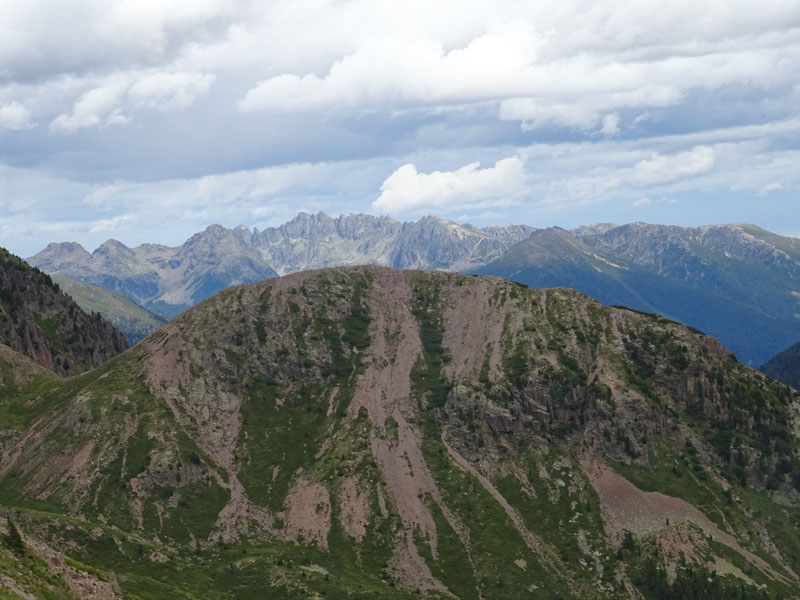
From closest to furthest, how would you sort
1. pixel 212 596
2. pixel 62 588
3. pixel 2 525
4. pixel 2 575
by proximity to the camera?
pixel 2 575
pixel 62 588
pixel 2 525
pixel 212 596

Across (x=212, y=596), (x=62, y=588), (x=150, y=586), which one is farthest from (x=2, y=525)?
(x=212, y=596)

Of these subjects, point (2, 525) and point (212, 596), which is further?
point (212, 596)

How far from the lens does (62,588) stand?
80.2 m

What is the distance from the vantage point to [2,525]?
323ft

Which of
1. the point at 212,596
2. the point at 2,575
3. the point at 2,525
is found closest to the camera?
the point at 2,575

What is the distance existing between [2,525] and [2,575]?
2814cm

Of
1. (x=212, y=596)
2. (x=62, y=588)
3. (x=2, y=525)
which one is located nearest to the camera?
(x=62, y=588)

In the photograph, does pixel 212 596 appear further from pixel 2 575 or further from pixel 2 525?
pixel 2 575

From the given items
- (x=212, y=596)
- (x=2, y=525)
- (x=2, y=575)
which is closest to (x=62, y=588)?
(x=2, y=575)

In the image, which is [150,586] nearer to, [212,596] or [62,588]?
[212,596]

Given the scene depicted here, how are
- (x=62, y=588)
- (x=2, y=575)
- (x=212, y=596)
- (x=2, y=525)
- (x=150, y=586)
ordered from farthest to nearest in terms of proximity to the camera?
(x=212, y=596) < (x=150, y=586) < (x=2, y=525) < (x=62, y=588) < (x=2, y=575)

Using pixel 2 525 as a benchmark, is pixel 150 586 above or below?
below

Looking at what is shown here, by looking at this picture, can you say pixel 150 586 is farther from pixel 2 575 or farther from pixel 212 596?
pixel 2 575

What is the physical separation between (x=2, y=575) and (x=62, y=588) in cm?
801
